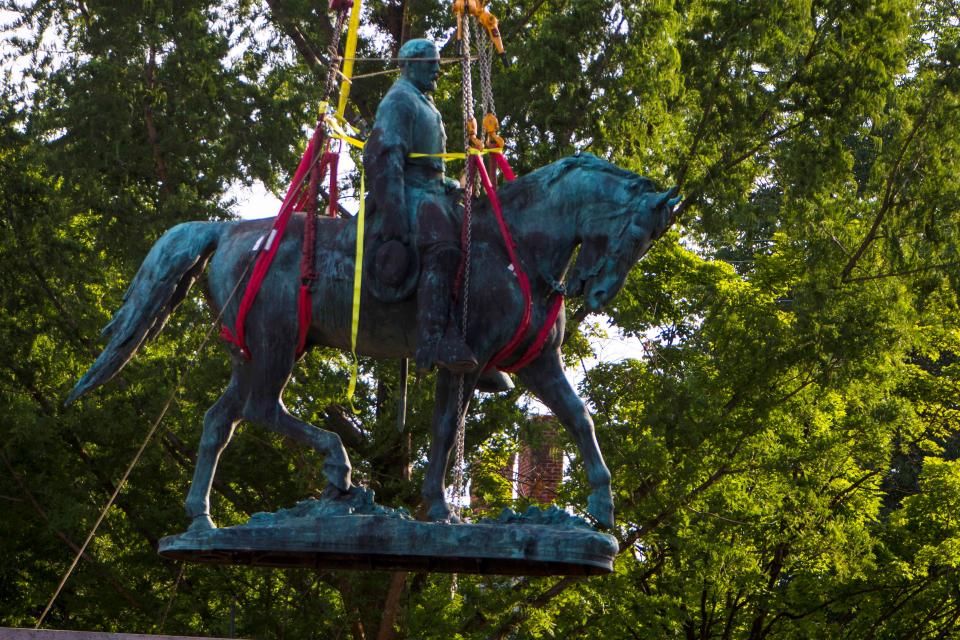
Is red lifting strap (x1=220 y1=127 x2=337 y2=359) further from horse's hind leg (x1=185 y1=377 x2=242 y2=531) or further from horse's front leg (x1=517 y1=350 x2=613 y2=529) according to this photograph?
horse's front leg (x1=517 y1=350 x2=613 y2=529)

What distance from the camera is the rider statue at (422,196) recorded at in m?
8.32

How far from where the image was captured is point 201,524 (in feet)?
28.4

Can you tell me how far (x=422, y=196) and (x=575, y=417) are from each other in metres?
1.43

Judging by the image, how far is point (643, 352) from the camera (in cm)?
1891

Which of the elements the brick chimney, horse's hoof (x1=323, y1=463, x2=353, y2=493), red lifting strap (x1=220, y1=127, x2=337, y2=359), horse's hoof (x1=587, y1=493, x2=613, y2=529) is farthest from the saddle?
the brick chimney

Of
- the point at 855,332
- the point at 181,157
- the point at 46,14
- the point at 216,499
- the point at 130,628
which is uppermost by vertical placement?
the point at 46,14

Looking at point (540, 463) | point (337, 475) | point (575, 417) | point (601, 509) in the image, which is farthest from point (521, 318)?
point (540, 463)

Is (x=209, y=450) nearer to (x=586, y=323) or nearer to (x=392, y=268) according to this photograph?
(x=392, y=268)

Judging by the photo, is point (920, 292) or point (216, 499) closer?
point (920, 292)

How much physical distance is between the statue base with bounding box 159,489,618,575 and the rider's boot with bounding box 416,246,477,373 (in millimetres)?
797

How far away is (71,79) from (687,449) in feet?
25.6

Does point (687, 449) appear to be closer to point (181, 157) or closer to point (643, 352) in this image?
point (643, 352)

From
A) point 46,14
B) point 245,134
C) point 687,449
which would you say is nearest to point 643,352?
point 687,449

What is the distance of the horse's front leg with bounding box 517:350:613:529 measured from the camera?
8344 millimetres
